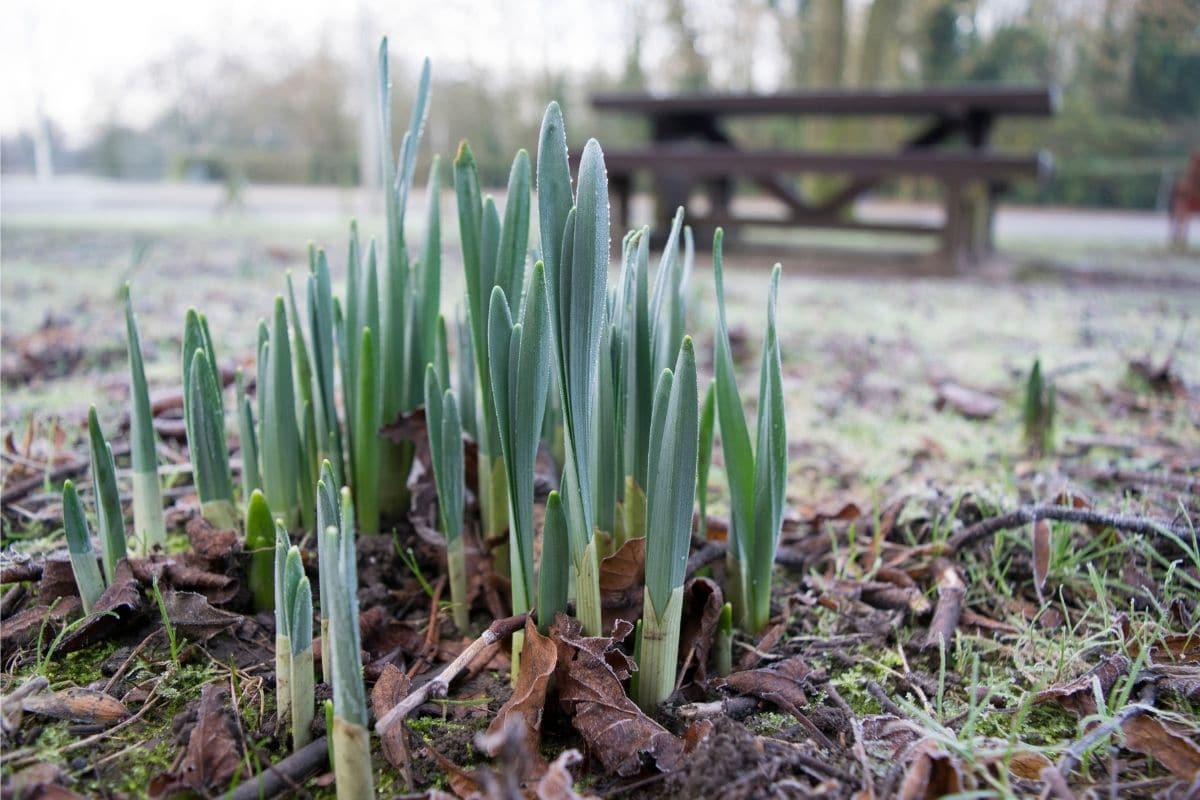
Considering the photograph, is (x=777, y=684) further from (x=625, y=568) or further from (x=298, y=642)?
(x=298, y=642)

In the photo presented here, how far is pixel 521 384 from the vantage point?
2.55ft

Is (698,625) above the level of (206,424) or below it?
below

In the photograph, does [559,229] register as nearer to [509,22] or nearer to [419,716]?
[419,716]

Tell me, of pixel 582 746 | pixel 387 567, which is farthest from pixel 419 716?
pixel 387 567

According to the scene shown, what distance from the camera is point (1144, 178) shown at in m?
16.3

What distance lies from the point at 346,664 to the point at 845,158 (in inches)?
194

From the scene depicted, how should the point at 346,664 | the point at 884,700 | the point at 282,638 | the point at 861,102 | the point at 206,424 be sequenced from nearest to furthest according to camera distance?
1. the point at 346,664
2. the point at 282,638
3. the point at 884,700
4. the point at 206,424
5. the point at 861,102

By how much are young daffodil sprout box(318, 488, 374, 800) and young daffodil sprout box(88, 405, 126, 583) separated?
350 millimetres

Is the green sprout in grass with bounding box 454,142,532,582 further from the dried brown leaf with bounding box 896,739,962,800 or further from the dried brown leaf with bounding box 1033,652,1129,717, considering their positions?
the dried brown leaf with bounding box 1033,652,1129,717

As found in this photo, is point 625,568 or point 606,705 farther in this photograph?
point 625,568

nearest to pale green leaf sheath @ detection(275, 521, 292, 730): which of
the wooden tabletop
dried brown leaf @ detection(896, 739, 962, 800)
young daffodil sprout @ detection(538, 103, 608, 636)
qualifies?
young daffodil sprout @ detection(538, 103, 608, 636)

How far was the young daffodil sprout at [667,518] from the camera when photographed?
29.3 inches

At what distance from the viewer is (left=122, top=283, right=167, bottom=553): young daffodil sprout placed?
3.08 feet

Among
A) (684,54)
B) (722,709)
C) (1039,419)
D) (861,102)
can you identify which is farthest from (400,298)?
(684,54)
